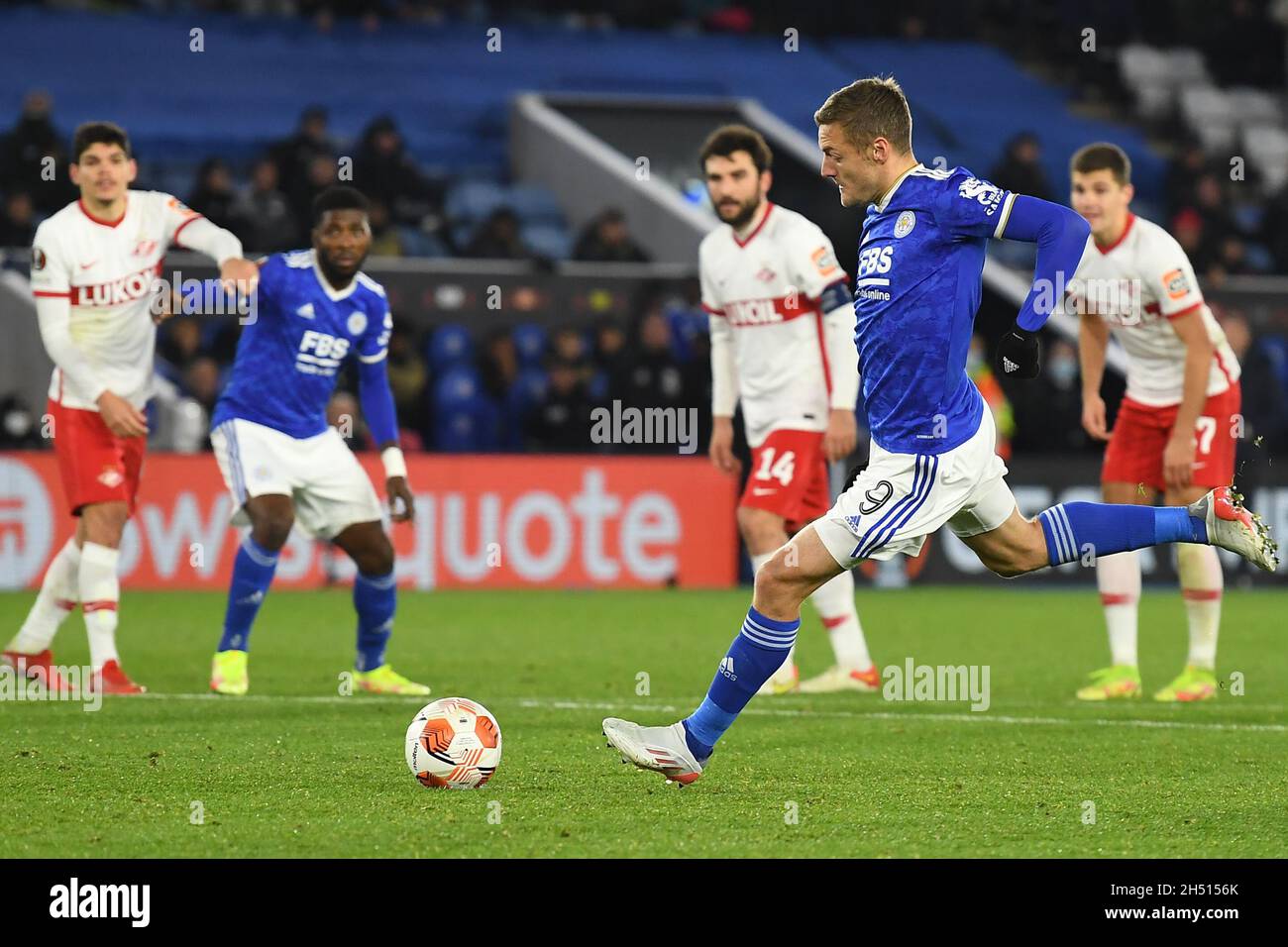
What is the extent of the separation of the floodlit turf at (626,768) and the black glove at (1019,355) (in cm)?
126

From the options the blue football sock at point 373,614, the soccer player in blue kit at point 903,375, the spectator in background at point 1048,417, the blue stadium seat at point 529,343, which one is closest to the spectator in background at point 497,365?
the blue stadium seat at point 529,343

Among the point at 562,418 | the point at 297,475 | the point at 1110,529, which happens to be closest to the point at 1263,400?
the point at 562,418

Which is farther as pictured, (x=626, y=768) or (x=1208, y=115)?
(x=1208, y=115)

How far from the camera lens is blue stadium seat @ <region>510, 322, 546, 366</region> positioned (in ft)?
58.9

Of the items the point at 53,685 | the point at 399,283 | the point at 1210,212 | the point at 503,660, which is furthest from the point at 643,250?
the point at 53,685

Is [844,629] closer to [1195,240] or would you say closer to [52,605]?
[52,605]

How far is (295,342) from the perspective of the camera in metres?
8.71

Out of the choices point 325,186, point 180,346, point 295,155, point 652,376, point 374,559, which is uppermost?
point 295,155

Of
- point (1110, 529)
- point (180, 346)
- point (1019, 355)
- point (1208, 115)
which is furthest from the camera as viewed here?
point (1208, 115)

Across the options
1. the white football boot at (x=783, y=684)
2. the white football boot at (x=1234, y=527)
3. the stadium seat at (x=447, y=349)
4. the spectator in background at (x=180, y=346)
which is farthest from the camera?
the stadium seat at (x=447, y=349)

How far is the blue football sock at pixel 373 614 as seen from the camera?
344 inches

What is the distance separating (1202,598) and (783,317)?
7.57 feet

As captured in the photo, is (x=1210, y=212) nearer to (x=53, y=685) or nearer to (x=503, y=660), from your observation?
(x=503, y=660)
